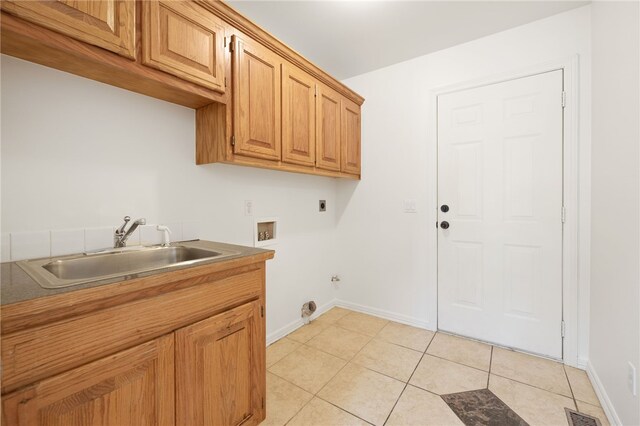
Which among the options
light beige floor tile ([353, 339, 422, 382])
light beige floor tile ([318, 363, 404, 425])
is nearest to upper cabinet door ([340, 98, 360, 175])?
light beige floor tile ([353, 339, 422, 382])

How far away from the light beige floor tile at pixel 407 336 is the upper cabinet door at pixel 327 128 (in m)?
1.50

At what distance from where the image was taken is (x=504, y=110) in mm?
2096

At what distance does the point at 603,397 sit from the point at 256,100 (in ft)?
8.51

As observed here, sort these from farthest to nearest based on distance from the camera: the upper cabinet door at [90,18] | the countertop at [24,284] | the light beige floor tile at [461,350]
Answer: the light beige floor tile at [461,350]
the upper cabinet door at [90,18]
the countertop at [24,284]

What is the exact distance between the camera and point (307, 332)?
93.7 inches

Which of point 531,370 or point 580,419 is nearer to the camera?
point 580,419

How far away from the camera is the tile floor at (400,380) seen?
1460 millimetres

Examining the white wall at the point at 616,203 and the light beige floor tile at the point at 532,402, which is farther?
Answer: the light beige floor tile at the point at 532,402

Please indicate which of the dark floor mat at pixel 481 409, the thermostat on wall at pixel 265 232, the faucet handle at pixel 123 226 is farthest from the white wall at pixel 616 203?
the faucet handle at pixel 123 226

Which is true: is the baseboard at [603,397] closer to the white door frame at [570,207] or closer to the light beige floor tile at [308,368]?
the white door frame at [570,207]

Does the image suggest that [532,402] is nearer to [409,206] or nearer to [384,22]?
[409,206]

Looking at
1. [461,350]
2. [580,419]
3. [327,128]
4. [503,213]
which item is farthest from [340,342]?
[327,128]

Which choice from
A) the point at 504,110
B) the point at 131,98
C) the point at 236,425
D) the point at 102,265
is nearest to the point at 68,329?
the point at 102,265

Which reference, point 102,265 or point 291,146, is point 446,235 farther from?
point 102,265
